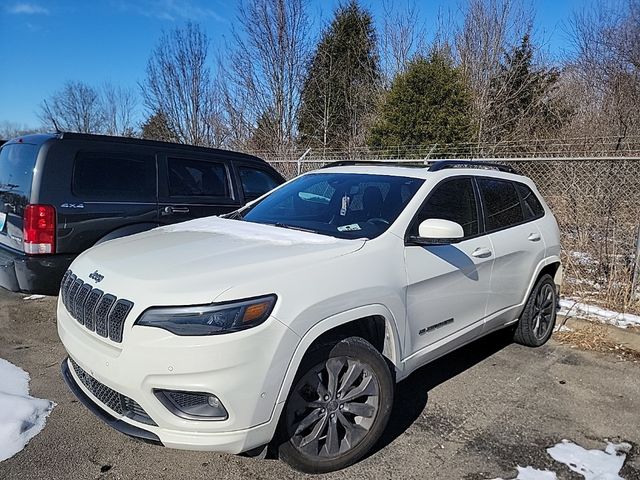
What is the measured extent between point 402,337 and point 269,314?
1.05m

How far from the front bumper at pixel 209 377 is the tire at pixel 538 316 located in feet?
9.92

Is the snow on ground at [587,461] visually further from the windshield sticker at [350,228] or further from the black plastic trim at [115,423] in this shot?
the black plastic trim at [115,423]

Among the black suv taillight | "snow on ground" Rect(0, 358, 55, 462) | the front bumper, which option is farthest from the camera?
the black suv taillight

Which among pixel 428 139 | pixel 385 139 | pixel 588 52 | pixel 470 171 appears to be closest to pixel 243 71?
pixel 385 139

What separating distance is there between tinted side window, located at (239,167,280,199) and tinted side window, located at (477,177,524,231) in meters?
3.18

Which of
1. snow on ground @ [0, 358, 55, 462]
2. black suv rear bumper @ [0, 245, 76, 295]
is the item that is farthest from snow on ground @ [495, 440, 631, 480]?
black suv rear bumper @ [0, 245, 76, 295]

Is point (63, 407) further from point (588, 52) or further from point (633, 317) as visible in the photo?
point (588, 52)

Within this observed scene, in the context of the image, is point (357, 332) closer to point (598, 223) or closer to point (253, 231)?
point (253, 231)

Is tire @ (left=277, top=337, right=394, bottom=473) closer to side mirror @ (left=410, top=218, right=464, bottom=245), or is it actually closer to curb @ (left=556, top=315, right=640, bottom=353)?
side mirror @ (left=410, top=218, right=464, bottom=245)

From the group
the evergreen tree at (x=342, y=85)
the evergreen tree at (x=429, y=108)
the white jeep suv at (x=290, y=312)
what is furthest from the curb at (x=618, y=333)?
the evergreen tree at (x=342, y=85)

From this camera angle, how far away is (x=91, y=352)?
245 centimetres

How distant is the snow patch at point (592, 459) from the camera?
274 centimetres

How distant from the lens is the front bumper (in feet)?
7.08

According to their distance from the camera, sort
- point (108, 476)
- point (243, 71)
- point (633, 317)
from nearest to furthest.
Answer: point (108, 476), point (633, 317), point (243, 71)
